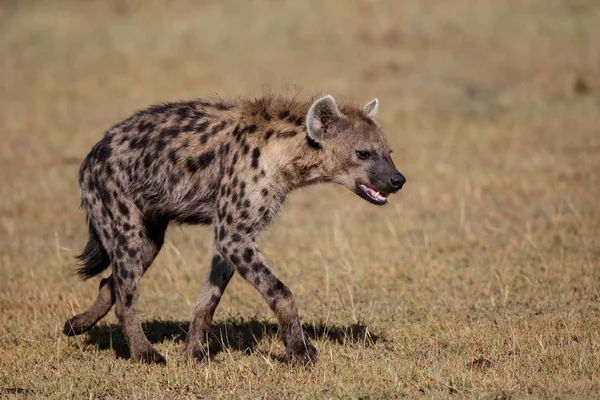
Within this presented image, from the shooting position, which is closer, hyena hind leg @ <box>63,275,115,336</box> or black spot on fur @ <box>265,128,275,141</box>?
black spot on fur @ <box>265,128,275,141</box>

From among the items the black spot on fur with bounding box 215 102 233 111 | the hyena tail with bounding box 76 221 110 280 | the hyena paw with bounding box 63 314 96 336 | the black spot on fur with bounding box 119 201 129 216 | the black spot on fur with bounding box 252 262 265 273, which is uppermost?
the black spot on fur with bounding box 215 102 233 111

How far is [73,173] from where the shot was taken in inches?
480

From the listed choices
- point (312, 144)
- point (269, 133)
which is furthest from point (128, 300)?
point (312, 144)

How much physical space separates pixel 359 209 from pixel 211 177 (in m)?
4.55

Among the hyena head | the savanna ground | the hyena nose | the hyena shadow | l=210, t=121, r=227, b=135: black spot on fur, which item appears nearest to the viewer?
the savanna ground

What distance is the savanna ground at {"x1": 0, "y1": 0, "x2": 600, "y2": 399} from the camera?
228 inches

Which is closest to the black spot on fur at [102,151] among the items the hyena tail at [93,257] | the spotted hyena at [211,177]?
the spotted hyena at [211,177]

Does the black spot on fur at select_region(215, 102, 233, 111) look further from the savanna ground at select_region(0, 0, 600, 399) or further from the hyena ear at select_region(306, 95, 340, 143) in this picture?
the savanna ground at select_region(0, 0, 600, 399)

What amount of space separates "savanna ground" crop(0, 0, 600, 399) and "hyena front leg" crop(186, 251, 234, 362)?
0.18m

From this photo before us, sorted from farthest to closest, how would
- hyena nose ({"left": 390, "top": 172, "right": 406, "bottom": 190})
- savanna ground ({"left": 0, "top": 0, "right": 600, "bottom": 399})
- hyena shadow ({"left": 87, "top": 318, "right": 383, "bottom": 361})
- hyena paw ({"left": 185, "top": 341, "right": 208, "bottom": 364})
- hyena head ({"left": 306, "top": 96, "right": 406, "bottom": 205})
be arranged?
hyena shadow ({"left": 87, "top": 318, "right": 383, "bottom": 361}) → hyena paw ({"left": 185, "top": 341, "right": 208, "bottom": 364}) → hyena head ({"left": 306, "top": 96, "right": 406, "bottom": 205}) → hyena nose ({"left": 390, "top": 172, "right": 406, "bottom": 190}) → savanna ground ({"left": 0, "top": 0, "right": 600, "bottom": 399})

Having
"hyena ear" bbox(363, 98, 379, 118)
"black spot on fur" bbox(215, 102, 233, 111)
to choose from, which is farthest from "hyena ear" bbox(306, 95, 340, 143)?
"black spot on fur" bbox(215, 102, 233, 111)

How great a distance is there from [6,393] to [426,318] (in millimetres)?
2886

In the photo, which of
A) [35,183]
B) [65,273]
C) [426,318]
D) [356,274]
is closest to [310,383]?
[426,318]

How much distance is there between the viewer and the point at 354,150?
6.12 m
